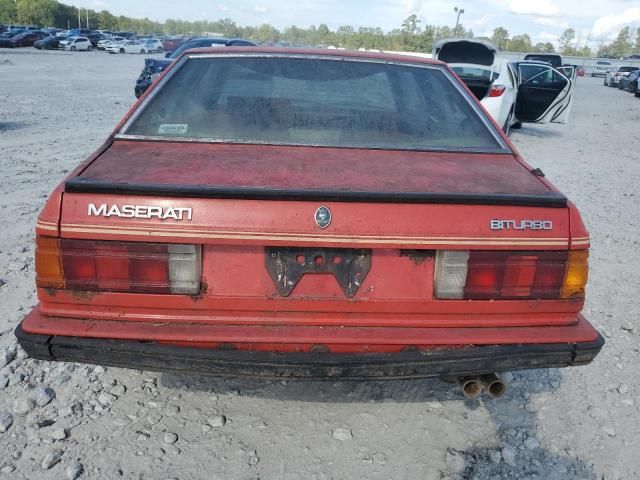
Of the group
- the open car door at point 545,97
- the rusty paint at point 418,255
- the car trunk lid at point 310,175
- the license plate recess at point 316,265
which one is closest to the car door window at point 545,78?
the open car door at point 545,97

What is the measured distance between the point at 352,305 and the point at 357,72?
1.50 metres

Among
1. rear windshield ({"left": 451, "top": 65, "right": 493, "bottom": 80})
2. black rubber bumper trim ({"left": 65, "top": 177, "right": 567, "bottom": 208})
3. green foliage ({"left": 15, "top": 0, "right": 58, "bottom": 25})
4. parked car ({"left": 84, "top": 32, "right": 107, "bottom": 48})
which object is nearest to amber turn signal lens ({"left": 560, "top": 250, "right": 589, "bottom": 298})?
black rubber bumper trim ({"left": 65, "top": 177, "right": 567, "bottom": 208})

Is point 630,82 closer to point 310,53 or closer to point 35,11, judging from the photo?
point 310,53

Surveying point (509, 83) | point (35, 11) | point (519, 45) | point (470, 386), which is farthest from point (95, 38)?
point (519, 45)

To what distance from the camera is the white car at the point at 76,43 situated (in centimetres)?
4409

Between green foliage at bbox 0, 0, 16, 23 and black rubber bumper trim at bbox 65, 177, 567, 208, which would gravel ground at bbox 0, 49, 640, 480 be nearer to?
black rubber bumper trim at bbox 65, 177, 567, 208

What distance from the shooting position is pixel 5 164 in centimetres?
695

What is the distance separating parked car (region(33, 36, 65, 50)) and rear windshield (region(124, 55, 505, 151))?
4685cm

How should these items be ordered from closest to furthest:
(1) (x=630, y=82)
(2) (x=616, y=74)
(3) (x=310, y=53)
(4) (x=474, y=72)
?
(3) (x=310, y=53), (4) (x=474, y=72), (1) (x=630, y=82), (2) (x=616, y=74)

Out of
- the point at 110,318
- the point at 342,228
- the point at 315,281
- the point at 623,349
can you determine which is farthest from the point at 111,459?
the point at 623,349

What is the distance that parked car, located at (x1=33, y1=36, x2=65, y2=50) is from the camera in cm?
4306

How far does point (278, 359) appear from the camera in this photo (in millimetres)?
2074

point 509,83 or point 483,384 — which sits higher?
point 509,83

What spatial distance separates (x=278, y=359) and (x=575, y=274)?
117 centimetres
